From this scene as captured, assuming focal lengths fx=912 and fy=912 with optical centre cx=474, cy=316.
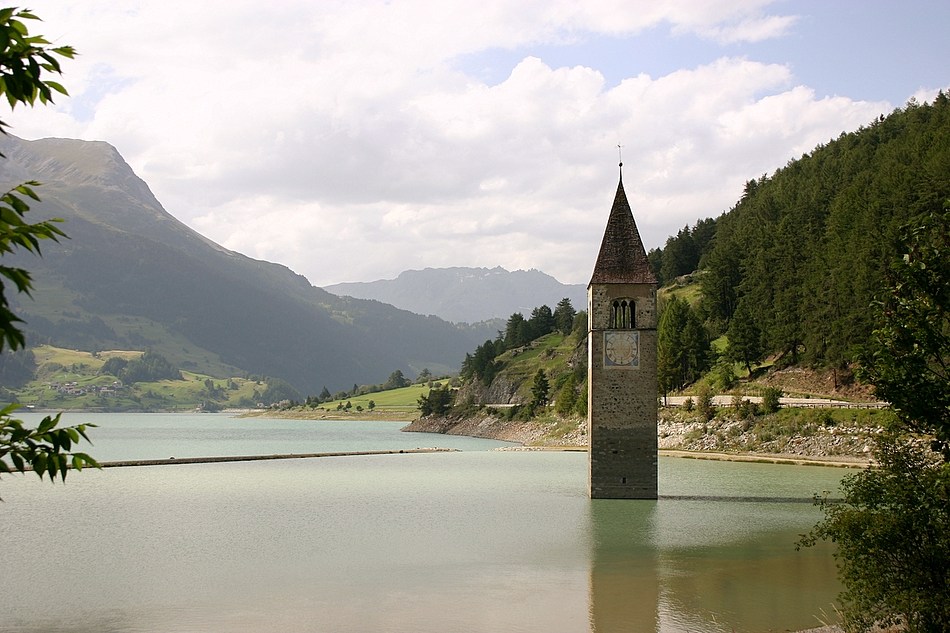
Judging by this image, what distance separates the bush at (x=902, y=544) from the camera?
15.4 m

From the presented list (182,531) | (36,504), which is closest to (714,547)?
(182,531)

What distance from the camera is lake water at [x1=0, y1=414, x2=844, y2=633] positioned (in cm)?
2188

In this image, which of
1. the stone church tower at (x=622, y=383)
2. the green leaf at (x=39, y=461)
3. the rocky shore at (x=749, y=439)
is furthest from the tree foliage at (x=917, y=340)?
the rocky shore at (x=749, y=439)

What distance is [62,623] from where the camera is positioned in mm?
21141

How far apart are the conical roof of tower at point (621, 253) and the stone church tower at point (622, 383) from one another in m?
0.05

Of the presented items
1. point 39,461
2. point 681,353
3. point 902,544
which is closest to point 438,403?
point 681,353

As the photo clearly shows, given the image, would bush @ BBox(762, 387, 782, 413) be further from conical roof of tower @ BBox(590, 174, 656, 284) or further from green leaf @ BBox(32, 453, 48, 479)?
green leaf @ BBox(32, 453, 48, 479)

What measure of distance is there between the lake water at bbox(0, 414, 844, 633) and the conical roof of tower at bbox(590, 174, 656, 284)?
10155mm

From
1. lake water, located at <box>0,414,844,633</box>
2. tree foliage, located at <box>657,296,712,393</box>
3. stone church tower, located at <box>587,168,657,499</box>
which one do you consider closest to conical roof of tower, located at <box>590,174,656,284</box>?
stone church tower, located at <box>587,168,657,499</box>

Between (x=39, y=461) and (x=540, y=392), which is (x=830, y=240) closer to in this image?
(x=540, y=392)

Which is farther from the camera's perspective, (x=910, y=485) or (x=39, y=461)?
(x=910, y=485)

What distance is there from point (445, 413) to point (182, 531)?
10843 centimetres

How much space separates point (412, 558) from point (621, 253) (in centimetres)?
1931

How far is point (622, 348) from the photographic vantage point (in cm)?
4134
